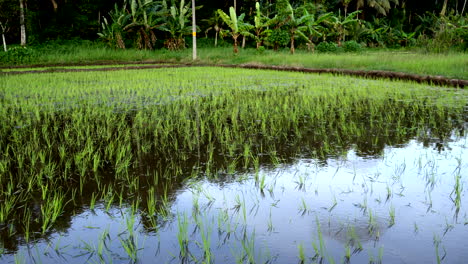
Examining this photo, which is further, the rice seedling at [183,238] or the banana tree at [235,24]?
the banana tree at [235,24]

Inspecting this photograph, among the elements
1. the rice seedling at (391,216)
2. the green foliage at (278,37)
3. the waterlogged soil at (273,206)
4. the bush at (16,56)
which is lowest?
the waterlogged soil at (273,206)

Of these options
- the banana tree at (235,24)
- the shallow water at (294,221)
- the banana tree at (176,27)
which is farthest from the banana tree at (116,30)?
the shallow water at (294,221)

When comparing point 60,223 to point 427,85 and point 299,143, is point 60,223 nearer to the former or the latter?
point 299,143

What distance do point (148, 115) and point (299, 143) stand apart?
7.36ft

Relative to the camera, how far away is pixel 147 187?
281cm

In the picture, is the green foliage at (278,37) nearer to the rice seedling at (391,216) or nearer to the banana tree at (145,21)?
the banana tree at (145,21)

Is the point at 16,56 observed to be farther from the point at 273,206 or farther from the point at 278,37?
the point at 273,206

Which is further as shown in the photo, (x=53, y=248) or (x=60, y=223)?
(x=60, y=223)

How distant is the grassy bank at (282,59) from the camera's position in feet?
33.0

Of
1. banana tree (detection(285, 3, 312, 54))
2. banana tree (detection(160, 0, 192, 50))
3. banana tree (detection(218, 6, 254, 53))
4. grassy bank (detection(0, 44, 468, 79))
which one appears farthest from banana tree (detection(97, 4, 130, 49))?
banana tree (detection(285, 3, 312, 54))

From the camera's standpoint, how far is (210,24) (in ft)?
78.3

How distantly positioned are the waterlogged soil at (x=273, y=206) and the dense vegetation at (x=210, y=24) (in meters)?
12.4

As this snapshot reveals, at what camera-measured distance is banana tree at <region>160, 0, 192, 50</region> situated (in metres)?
19.7

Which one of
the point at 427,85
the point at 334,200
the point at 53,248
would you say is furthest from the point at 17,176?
the point at 427,85
